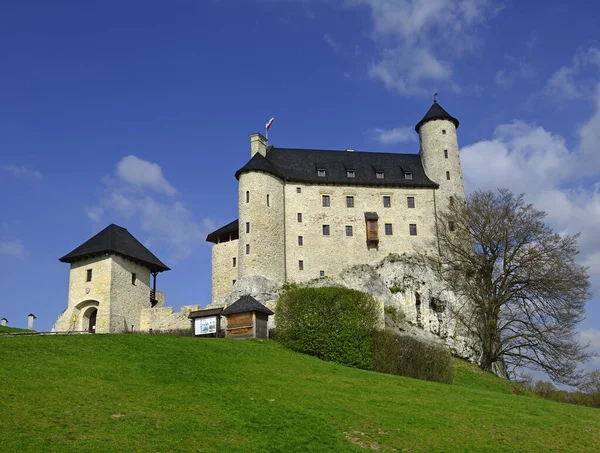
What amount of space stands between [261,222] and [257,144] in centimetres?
828

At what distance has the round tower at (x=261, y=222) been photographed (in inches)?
2083

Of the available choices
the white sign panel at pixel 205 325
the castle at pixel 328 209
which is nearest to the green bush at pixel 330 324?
the white sign panel at pixel 205 325

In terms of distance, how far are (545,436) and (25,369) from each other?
57.5 feet

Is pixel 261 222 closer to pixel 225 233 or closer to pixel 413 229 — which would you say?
pixel 225 233

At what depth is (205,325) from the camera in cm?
3981

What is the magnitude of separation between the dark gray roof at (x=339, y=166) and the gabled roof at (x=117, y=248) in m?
9.34

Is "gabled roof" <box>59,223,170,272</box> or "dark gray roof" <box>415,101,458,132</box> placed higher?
"dark gray roof" <box>415,101,458,132</box>

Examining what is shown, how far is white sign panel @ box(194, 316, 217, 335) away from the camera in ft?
130

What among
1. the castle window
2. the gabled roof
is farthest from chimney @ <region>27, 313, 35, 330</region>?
the castle window

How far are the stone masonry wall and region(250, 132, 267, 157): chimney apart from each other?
811cm

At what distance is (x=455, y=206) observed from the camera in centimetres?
5703

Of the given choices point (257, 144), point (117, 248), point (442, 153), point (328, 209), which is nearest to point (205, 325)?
point (117, 248)

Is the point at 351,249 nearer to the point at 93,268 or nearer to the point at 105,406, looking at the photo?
the point at 93,268

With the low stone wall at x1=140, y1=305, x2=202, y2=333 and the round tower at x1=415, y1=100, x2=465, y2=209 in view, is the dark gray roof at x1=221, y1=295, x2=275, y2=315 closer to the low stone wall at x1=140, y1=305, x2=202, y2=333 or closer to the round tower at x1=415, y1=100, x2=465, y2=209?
the low stone wall at x1=140, y1=305, x2=202, y2=333
